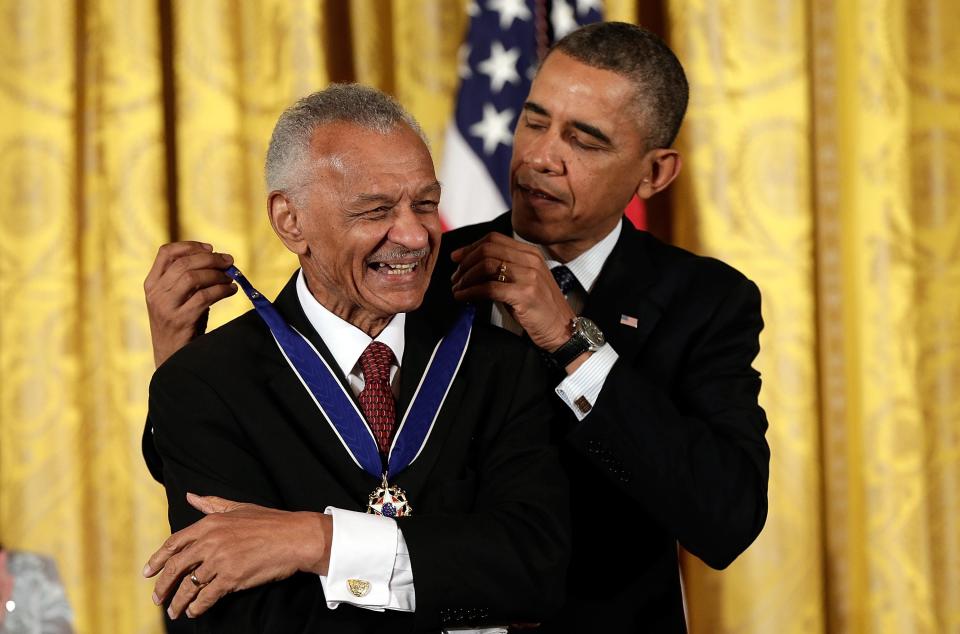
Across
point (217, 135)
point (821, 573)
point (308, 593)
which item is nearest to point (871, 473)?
point (821, 573)

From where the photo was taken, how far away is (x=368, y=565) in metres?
1.60

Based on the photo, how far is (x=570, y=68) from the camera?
238 centimetres

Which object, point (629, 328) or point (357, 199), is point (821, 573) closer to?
point (629, 328)

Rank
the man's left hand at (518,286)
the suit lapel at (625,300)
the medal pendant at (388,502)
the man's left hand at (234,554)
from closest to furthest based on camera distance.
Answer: the man's left hand at (234,554) → the medal pendant at (388,502) → the man's left hand at (518,286) → the suit lapel at (625,300)

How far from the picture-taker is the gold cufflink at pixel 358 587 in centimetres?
159

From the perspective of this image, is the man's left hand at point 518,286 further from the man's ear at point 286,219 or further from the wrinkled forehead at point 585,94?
the wrinkled forehead at point 585,94

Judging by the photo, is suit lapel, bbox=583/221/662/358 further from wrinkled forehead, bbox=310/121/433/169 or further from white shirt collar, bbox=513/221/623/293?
wrinkled forehead, bbox=310/121/433/169

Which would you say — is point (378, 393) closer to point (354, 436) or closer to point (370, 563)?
point (354, 436)

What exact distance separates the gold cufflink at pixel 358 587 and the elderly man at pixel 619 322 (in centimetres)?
58

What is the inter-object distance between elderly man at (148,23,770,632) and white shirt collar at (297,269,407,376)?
0.20 metres

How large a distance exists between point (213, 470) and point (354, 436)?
0.21 meters

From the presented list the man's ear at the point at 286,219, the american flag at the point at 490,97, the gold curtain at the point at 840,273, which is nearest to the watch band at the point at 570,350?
the man's ear at the point at 286,219

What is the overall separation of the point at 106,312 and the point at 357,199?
7.40ft

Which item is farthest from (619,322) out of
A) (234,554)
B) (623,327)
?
(234,554)
